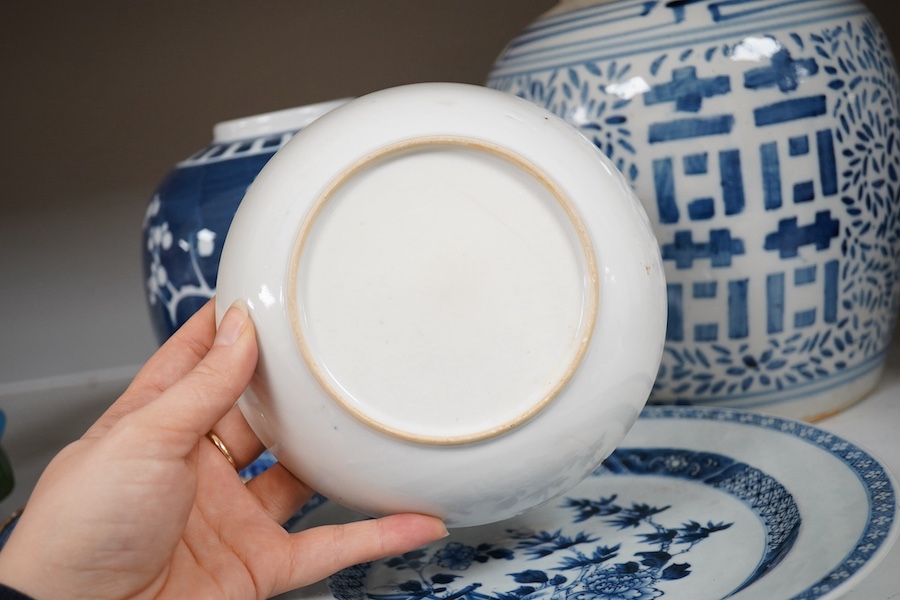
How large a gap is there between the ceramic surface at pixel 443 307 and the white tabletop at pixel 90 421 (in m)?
0.21

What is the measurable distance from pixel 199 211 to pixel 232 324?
1.14ft

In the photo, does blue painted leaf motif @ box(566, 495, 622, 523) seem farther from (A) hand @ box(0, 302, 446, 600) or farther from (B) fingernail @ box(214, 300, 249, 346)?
(B) fingernail @ box(214, 300, 249, 346)

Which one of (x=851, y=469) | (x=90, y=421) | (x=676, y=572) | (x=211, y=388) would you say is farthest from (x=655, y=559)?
(x=90, y=421)

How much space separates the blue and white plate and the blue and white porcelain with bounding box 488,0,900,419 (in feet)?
0.31

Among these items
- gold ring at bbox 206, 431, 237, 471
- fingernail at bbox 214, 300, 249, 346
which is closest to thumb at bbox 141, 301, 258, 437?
fingernail at bbox 214, 300, 249, 346

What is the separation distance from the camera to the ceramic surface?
0.51 m

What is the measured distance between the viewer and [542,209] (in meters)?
0.52

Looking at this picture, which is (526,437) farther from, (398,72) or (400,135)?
(398,72)

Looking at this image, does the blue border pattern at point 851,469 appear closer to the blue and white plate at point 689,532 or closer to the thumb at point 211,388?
the blue and white plate at point 689,532

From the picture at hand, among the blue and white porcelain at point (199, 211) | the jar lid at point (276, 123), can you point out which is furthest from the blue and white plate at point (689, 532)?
the jar lid at point (276, 123)

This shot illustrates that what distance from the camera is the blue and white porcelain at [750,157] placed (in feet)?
2.37

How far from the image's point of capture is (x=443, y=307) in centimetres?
51

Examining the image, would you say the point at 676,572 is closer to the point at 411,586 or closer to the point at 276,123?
the point at 411,586

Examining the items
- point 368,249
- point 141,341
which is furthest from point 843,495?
point 141,341
